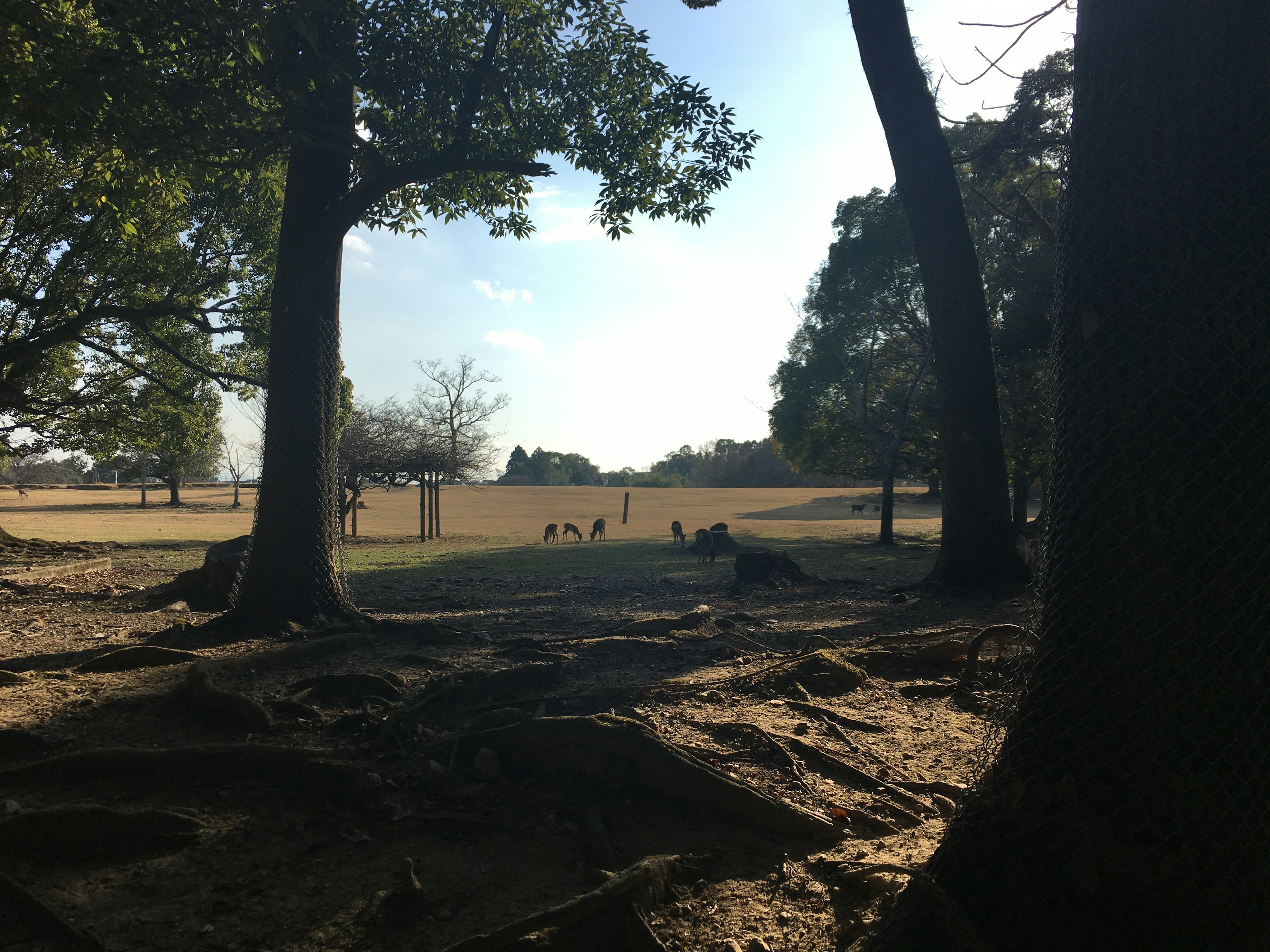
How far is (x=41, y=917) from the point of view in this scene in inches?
113

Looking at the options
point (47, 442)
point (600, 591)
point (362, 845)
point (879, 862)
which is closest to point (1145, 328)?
point (879, 862)

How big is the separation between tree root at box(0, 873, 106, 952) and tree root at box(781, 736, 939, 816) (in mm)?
3588

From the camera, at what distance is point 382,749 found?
176 inches

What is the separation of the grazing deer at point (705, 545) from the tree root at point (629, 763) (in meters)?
16.4

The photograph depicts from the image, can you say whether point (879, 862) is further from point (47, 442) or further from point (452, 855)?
point (47, 442)

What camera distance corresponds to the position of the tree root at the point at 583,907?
2.73 metres

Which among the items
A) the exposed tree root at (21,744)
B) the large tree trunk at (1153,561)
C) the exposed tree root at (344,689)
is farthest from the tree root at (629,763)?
the exposed tree root at (21,744)

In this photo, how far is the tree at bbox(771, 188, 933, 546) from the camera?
86.4 feet

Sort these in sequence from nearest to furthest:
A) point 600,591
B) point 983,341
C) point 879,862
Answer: point 879,862, point 983,341, point 600,591

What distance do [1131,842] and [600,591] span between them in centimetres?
1138

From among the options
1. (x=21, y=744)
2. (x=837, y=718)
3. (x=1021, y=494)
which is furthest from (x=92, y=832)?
(x=1021, y=494)

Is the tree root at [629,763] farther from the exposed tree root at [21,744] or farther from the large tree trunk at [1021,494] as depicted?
the large tree trunk at [1021,494]

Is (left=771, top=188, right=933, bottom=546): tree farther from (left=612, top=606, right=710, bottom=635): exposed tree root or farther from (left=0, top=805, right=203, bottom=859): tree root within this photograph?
(left=0, top=805, right=203, bottom=859): tree root

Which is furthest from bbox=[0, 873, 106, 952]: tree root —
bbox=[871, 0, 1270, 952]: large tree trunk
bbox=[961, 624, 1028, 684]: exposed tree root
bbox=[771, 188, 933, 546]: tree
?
bbox=[771, 188, 933, 546]: tree
